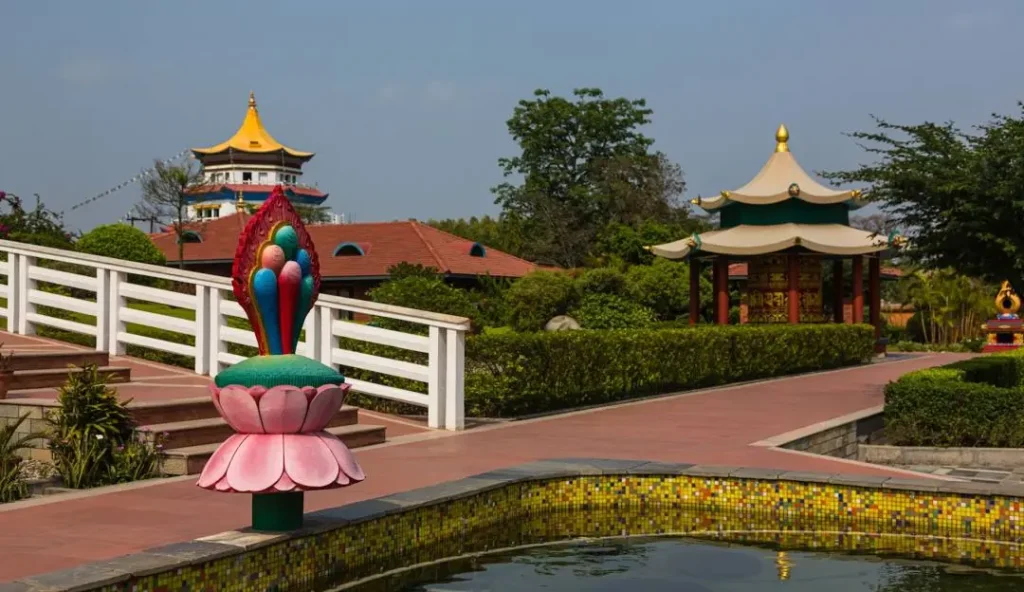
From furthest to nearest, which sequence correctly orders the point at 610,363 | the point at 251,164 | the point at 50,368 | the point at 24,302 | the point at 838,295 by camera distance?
the point at 251,164 → the point at 838,295 → the point at 610,363 → the point at 24,302 → the point at 50,368

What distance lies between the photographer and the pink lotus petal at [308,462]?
19.8 feet

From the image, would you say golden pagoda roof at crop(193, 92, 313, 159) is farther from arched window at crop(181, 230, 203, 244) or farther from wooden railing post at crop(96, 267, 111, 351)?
wooden railing post at crop(96, 267, 111, 351)

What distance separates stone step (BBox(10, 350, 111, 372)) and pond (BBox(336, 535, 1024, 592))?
19.5 ft

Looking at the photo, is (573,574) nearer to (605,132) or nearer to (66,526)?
(66,526)

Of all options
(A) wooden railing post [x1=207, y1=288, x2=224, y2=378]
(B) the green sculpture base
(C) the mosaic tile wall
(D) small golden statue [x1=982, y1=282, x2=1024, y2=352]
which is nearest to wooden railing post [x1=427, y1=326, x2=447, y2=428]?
(A) wooden railing post [x1=207, y1=288, x2=224, y2=378]

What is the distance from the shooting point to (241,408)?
237 inches

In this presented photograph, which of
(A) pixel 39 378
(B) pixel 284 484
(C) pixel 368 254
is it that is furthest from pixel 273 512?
(C) pixel 368 254

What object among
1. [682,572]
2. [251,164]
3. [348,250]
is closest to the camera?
[682,572]

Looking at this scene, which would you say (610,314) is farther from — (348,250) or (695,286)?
(348,250)

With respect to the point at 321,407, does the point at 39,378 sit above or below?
below

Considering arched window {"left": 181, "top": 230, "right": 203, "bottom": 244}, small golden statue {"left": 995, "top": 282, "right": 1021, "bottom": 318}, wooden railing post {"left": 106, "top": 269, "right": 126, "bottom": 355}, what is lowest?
wooden railing post {"left": 106, "top": 269, "right": 126, "bottom": 355}

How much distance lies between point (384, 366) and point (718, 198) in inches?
916

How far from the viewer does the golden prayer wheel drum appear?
32594mm

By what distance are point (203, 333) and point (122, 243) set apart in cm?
1485
